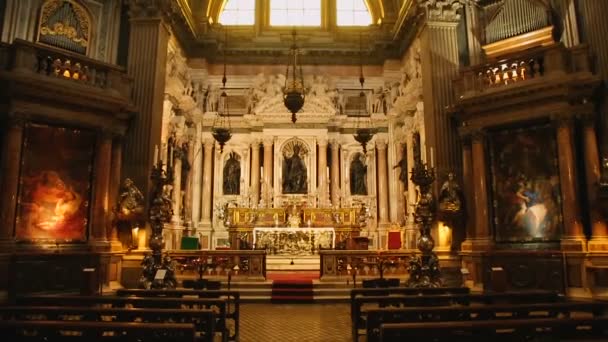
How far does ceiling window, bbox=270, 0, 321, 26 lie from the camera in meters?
23.1

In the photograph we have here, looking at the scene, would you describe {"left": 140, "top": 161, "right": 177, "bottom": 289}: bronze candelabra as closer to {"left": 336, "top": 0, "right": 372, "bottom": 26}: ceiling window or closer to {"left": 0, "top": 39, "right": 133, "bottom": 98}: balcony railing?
{"left": 0, "top": 39, "right": 133, "bottom": 98}: balcony railing

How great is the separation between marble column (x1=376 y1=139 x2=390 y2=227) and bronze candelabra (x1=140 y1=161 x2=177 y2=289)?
11356 millimetres

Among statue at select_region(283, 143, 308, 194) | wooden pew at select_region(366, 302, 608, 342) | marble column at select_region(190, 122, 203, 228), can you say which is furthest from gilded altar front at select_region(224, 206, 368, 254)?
wooden pew at select_region(366, 302, 608, 342)

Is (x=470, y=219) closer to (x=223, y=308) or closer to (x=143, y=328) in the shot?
(x=223, y=308)

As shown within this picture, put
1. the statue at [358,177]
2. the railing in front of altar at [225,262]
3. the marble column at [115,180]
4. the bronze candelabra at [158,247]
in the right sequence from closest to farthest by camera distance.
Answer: the bronze candelabra at [158,247] < the marble column at [115,180] < the railing in front of altar at [225,262] < the statue at [358,177]

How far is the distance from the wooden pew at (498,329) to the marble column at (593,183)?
526 cm

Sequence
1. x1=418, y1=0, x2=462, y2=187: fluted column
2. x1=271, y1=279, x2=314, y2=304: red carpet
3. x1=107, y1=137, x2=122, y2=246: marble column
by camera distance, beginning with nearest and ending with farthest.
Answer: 1. x1=271, y1=279, x2=314, y2=304: red carpet
2. x1=107, y1=137, x2=122, y2=246: marble column
3. x1=418, y1=0, x2=462, y2=187: fluted column

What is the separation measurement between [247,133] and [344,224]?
665 centimetres

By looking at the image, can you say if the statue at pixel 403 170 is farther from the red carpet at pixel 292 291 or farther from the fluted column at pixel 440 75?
the red carpet at pixel 292 291

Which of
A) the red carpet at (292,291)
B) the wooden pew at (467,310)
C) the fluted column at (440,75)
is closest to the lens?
the wooden pew at (467,310)

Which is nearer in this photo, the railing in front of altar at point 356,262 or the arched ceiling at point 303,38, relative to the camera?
the railing in front of altar at point 356,262

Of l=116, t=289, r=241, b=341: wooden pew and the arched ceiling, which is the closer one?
l=116, t=289, r=241, b=341: wooden pew

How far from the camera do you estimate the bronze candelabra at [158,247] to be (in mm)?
10770

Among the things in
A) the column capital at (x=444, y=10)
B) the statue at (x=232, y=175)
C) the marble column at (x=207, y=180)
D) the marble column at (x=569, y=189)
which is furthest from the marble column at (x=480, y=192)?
the marble column at (x=207, y=180)
